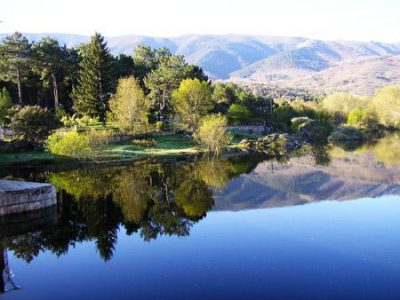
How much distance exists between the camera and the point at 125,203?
4038cm

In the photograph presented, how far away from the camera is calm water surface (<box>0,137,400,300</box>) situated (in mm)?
23094

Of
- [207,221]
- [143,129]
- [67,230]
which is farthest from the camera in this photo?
[143,129]

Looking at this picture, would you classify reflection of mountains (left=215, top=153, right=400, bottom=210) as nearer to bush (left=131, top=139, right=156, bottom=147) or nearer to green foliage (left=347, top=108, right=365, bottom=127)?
bush (left=131, top=139, right=156, bottom=147)

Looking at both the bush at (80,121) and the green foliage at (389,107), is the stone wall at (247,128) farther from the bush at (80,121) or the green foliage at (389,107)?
the green foliage at (389,107)

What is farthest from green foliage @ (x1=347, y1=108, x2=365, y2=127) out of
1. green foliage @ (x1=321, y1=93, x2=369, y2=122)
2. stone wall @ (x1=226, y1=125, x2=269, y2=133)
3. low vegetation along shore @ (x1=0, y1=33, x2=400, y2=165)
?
stone wall @ (x1=226, y1=125, x2=269, y2=133)

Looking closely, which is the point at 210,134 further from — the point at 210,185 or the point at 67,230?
the point at 67,230

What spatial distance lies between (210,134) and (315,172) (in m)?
18.1

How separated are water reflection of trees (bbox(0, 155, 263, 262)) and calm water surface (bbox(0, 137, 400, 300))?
0.37ft

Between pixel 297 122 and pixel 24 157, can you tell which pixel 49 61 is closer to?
pixel 24 157

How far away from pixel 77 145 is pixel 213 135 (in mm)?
23217

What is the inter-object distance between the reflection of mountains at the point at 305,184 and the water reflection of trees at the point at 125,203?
89.9 inches

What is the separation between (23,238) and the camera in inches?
1196

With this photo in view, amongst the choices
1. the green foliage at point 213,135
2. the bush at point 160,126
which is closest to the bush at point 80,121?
the bush at point 160,126

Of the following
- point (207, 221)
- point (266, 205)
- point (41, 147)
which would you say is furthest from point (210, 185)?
point (41, 147)
